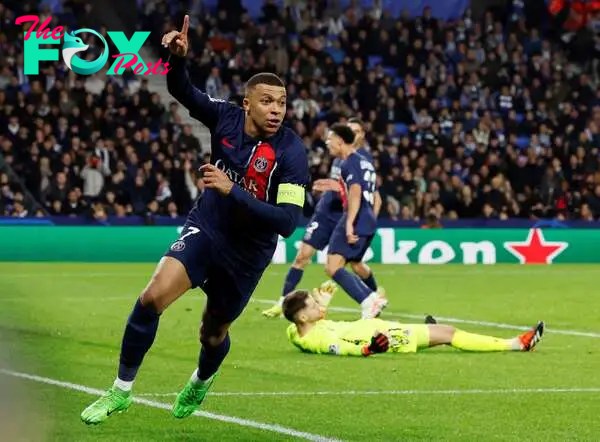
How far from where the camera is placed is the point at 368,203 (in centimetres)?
1505

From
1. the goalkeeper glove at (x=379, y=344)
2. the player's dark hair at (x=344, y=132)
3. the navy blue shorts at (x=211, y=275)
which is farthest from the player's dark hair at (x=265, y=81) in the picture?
the player's dark hair at (x=344, y=132)

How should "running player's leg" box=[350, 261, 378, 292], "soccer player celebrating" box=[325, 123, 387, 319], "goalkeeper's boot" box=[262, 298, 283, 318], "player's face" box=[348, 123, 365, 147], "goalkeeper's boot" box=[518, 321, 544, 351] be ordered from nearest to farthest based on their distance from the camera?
"goalkeeper's boot" box=[518, 321, 544, 351] < "soccer player celebrating" box=[325, 123, 387, 319] < "player's face" box=[348, 123, 365, 147] < "goalkeeper's boot" box=[262, 298, 283, 318] < "running player's leg" box=[350, 261, 378, 292]

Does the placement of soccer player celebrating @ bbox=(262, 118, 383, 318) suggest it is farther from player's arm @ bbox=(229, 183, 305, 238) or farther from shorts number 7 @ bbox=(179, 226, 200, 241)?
player's arm @ bbox=(229, 183, 305, 238)

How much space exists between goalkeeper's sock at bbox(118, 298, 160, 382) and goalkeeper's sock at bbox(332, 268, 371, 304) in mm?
7229

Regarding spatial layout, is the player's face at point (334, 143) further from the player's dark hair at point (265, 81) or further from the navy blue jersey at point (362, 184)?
the player's dark hair at point (265, 81)

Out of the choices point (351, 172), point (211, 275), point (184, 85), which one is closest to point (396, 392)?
point (211, 275)

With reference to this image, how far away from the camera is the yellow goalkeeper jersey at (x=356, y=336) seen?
36.1 ft

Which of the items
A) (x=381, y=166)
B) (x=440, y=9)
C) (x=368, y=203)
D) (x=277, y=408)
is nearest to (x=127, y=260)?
(x=381, y=166)

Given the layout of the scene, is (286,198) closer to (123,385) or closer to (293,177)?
(293,177)

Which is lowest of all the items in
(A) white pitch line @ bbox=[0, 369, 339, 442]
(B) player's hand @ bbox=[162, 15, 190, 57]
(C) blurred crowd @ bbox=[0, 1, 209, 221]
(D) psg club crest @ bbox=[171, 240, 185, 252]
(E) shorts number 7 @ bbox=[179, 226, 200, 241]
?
(C) blurred crowd @ bbox=[0, 1, 209, 221]

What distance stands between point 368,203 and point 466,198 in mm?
14008

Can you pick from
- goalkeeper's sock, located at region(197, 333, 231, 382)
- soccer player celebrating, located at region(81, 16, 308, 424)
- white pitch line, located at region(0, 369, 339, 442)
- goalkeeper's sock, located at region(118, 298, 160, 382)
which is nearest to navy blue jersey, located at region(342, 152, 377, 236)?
white pitch line, located at region(0, 369, 339, 442)

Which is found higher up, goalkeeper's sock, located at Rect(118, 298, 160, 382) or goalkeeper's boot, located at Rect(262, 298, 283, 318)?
goalkeeper's sock, located at Rect(118, 298, 160, 382)

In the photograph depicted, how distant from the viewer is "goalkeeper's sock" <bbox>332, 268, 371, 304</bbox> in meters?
14.1
